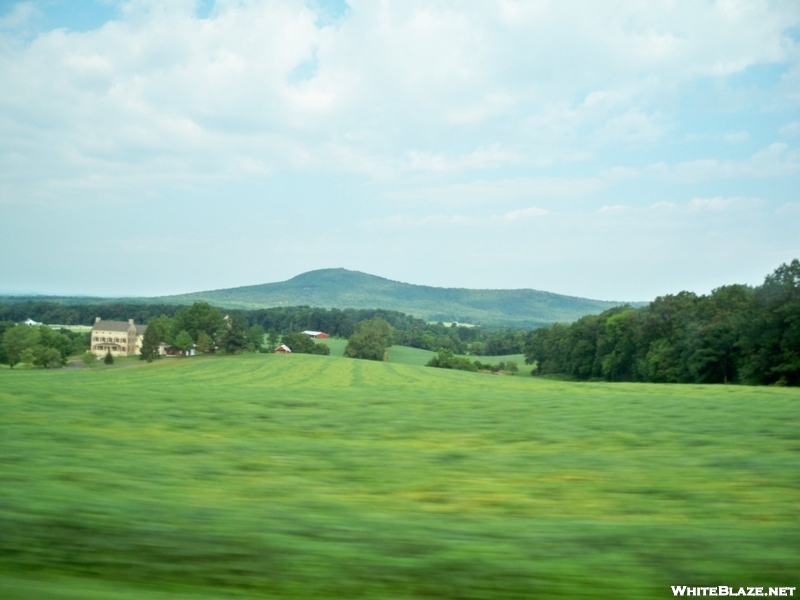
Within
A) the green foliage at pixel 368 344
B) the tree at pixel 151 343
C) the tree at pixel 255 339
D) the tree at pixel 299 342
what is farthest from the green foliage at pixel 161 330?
the green foliage at pixel 368 344

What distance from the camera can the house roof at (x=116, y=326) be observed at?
42.2 metres

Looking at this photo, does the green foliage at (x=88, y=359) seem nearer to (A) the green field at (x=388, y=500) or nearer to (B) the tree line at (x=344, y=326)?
(B) the tree line at (x=344, y=326)

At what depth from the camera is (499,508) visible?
5.70 m

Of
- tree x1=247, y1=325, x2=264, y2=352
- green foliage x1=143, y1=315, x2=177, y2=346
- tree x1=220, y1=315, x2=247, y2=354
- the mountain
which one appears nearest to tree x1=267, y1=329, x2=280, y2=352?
tree x1=247, y1=325, x2=264, y2=352

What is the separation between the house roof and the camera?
4222 centimetres

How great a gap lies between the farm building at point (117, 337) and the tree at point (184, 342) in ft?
8.70

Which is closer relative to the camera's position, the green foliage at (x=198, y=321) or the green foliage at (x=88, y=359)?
the green foliage at (x=88, y=359)

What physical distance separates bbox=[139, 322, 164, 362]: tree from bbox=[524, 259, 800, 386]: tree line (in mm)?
36218

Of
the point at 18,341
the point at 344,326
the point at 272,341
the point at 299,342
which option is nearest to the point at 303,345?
the point at 299,342

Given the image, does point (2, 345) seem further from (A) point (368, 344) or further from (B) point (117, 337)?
(A) point (368, 344)

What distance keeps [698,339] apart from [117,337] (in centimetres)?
3960

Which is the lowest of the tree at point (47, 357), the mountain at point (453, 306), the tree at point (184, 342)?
the tree at point (47, 357)

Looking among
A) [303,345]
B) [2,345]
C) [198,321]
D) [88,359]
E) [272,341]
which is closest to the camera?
[2,345]

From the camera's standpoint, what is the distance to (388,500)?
5.91 metres
